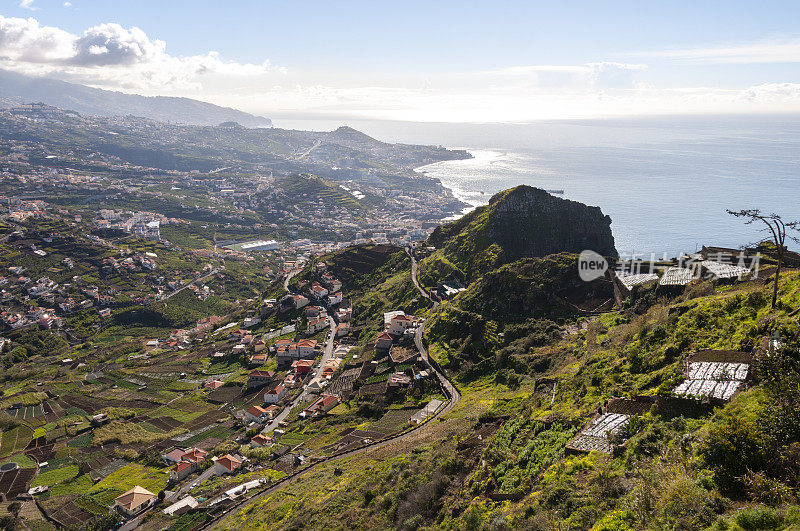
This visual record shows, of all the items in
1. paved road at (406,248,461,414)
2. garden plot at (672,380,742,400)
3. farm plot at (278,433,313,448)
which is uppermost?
garden plot at (672,380,742,400)

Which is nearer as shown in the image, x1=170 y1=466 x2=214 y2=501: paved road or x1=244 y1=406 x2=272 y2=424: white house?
x1=170 y1=466 x2=214 y2=501: paved road

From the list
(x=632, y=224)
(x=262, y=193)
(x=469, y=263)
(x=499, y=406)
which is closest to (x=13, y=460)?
(x=499, y=406)

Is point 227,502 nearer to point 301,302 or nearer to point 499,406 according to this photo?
point 499,406

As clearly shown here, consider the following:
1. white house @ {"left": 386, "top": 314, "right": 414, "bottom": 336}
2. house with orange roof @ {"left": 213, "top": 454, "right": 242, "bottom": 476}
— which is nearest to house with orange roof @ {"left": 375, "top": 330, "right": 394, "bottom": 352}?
white house @ {"left": 386, "top": 314, "right": 414, "bottom": 336}

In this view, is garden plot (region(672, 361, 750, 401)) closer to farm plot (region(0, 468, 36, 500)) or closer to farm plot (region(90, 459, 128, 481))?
farm plot (region(90, 459, 128, 481))

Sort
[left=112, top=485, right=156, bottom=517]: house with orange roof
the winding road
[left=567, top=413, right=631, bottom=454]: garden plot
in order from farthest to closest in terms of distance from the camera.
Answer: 1. [left=112, top=485, right=156, bottom=517]: house with orange roof
2. the winding road
3. [left=567, top=413, right=631, bottom=454]: garden plot

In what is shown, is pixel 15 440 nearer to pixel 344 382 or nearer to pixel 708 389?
pixel 344 382

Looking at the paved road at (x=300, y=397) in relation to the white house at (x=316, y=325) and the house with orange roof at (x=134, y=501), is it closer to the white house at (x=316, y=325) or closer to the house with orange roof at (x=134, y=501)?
the white house at (x=316, y=325)

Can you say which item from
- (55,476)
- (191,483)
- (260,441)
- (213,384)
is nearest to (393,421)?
(260,441)

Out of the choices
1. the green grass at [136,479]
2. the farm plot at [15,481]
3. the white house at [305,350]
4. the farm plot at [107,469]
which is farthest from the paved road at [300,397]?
the farm plot at [15,481]
